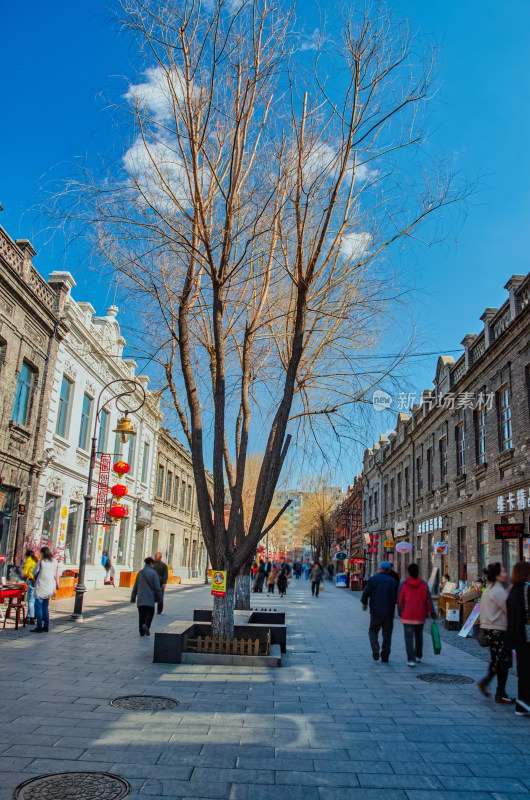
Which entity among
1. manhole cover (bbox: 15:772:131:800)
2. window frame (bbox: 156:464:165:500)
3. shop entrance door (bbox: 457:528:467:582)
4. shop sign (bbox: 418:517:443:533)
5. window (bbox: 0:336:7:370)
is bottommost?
manhole cover (bbox: 15:772:131:800)

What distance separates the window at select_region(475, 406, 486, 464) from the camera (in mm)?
19281

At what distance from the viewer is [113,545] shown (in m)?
26.2

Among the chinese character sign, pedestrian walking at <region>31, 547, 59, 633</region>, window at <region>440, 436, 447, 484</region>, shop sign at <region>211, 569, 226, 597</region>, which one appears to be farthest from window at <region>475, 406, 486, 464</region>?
the chinese character sign

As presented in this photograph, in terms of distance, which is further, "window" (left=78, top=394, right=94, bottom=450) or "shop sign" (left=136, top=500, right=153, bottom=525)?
"shop sign" (left=136, top=500, right=153, bottom=525)

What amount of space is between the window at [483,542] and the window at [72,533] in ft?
44.1

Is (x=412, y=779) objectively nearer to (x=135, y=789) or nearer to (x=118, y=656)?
(x=135, y=789)

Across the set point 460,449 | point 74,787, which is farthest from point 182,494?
point 74,787

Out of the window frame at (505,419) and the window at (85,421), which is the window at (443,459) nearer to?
the window frame at (505,419)

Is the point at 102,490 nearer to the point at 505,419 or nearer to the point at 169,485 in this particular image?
the point at 505,419

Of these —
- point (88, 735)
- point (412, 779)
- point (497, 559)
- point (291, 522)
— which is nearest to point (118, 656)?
point (88, 735)

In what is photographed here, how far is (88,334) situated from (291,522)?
171804 mm

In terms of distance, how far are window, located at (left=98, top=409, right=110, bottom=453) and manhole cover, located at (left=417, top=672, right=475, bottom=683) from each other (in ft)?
59.5

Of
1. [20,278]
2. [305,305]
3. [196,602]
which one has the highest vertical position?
[20,278]

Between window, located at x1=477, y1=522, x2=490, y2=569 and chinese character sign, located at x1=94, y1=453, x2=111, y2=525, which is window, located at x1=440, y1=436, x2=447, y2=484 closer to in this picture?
window, located at x1=477, y1=522, x2=490, y2=569
